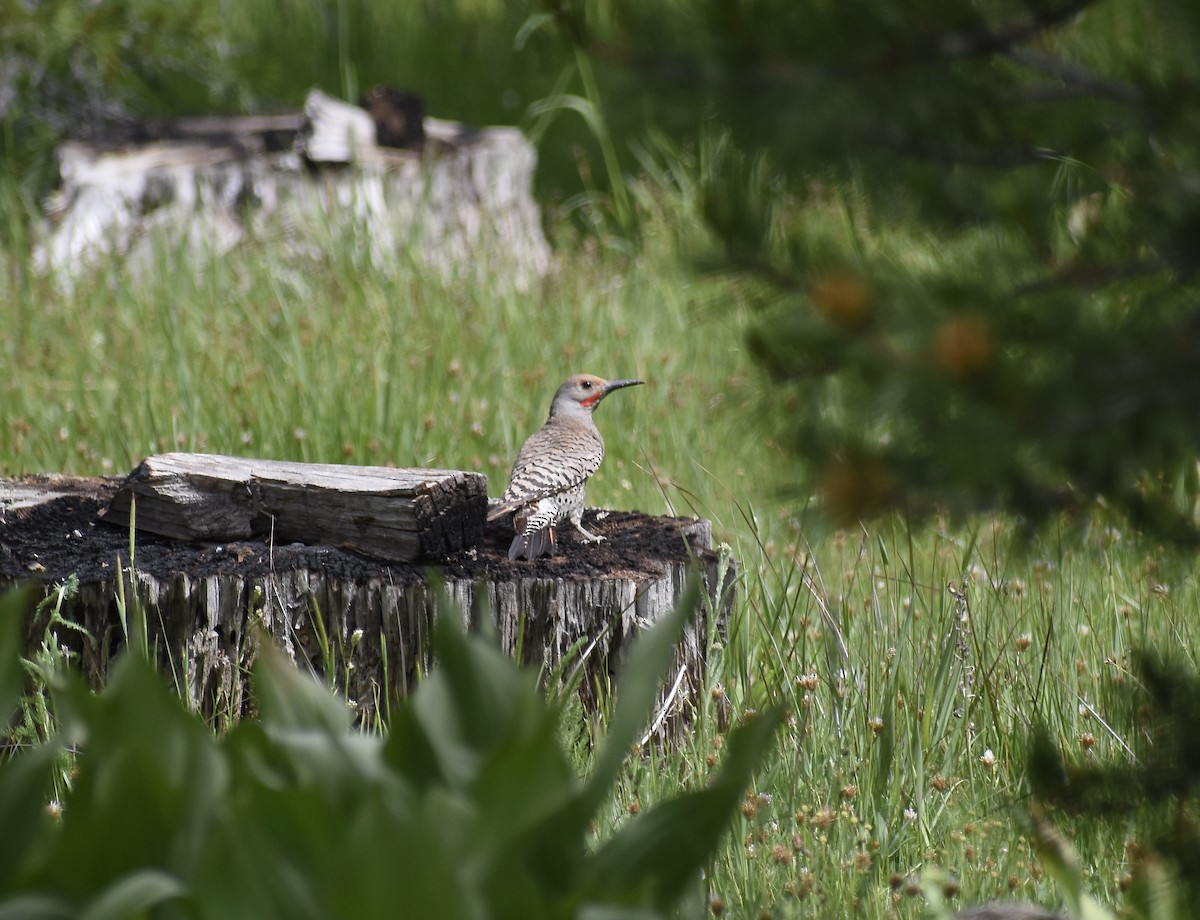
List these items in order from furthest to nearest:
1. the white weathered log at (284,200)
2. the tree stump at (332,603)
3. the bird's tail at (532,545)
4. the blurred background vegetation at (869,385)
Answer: the white weathered log at (284,200) < the bird's tail at (532,545) < the tree stump at (332,603) < the blurred background vegetation at (869,385)

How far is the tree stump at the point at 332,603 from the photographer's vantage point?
3111 mm

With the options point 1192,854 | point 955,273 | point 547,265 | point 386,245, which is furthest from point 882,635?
point 547,265

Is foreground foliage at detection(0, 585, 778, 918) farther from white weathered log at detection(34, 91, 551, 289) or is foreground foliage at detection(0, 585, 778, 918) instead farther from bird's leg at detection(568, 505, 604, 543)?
white weathered log at detection(34, 91, 551, 289)

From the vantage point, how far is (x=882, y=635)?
10.5 feet

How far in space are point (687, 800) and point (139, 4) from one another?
7.59 meters

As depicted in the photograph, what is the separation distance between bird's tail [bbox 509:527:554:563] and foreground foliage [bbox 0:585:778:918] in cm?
153

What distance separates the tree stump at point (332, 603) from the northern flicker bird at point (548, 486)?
8 cm

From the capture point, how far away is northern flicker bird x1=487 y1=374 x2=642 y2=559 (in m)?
3.40

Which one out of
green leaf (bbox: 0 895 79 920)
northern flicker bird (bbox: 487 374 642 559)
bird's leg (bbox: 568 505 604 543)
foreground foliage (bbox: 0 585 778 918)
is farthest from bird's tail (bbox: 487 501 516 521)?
green leaf (bbox: 0 895 79 920)

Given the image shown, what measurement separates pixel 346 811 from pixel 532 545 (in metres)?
1.74

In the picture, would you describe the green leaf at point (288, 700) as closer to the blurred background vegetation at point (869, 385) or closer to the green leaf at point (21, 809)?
the green leaf at point (21, 809)

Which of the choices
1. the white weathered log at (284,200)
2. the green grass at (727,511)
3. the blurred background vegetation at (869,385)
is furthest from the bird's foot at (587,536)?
the white weathered log at (284,200)

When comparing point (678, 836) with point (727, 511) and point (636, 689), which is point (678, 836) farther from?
point (727, 511)

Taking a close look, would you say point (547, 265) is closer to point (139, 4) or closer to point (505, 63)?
point (139, 4)
